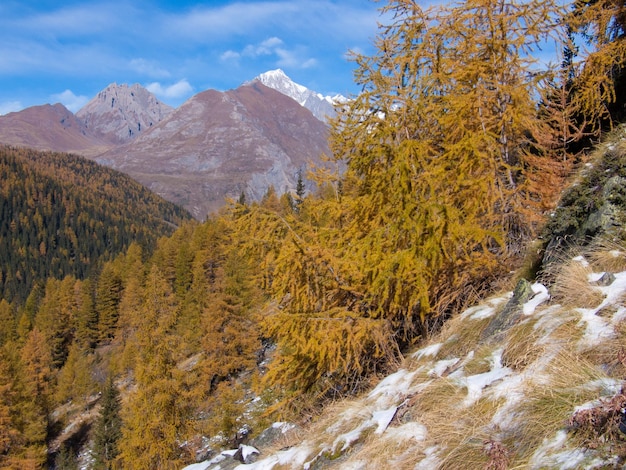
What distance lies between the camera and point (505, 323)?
459 cm

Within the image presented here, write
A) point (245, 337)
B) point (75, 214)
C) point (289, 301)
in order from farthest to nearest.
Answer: point (75, 214) → point (245, 337) → point (289, 301)

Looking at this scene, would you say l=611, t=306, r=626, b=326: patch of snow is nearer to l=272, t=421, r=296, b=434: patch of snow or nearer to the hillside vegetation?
the hillside vegetation

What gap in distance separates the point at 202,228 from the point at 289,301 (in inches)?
2441

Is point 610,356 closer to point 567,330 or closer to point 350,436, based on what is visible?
point 567,330

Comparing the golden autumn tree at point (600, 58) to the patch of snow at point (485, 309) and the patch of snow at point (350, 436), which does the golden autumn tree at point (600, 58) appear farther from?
the patch of snow at point (350, 436)

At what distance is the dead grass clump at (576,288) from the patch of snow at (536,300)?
0.30ft

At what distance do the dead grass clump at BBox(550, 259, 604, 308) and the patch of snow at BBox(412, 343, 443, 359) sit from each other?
1.63 meters

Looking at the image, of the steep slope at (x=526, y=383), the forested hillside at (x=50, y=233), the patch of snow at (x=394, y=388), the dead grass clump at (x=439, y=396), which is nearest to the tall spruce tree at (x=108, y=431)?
the steep slope at (x=526, y=383)

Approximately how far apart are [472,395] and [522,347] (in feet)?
2.18

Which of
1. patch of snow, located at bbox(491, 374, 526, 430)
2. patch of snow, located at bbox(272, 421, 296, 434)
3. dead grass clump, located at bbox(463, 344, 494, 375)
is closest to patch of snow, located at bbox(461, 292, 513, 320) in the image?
dead grass clump, located at bbox(463, 344, 494, 375)

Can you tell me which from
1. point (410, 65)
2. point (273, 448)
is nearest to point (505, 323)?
point (273, 448)

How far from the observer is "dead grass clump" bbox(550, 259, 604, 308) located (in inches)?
149

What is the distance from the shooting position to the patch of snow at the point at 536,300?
14.3 feet

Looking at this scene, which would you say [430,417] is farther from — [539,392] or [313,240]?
[313,240]
